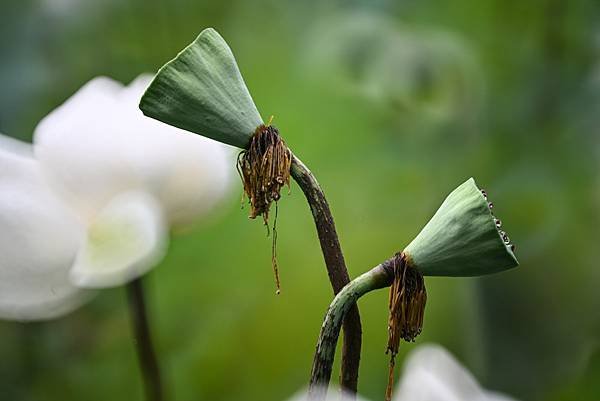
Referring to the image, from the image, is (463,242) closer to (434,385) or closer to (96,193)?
(434,385)

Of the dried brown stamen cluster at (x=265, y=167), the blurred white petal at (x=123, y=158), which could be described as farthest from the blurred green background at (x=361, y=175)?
the dried brown stamen cluster at (x=265, y=167)

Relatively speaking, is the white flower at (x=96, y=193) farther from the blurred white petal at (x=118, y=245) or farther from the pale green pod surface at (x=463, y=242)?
the pale green pod surface at (x=463, y=242)

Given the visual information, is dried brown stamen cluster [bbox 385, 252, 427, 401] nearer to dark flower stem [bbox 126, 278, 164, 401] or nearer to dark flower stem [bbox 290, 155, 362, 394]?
dark flower stem [bbox 290, 155, 362, 394]

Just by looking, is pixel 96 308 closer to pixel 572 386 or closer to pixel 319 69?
pixel 319 69

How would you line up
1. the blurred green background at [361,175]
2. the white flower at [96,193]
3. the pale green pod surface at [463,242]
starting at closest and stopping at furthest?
1. the pale green pod surface at [463,242]
2. the white flower at [96,193]
3. the blurred green background at [361,175]

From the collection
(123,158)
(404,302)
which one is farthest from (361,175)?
(404,302)

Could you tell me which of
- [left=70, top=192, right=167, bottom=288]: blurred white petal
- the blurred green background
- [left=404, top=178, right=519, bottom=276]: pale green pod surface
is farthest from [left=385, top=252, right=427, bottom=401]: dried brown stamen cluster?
the blurred green background
